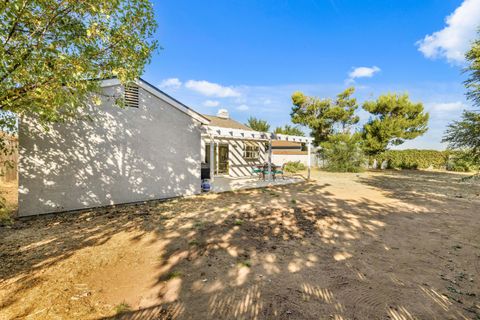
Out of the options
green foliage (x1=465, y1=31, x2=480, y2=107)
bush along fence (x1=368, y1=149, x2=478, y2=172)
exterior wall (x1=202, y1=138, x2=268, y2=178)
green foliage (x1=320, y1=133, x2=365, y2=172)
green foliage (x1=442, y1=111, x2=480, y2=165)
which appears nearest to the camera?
green foliage (x1=465, y1=31, x2=480, y2=107)

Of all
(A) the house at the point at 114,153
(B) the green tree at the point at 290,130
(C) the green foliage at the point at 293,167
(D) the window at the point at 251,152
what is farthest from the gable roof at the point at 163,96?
(B) the green tree at the point at 290,130

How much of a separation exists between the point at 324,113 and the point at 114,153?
24.7 metres

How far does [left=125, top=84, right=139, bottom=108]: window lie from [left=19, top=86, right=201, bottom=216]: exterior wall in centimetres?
19

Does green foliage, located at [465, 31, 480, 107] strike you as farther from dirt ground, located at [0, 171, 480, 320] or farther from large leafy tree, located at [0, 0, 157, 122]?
large leafy tree, located at [0, 0, 157, 122]

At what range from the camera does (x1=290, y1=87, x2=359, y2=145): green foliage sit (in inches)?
1038

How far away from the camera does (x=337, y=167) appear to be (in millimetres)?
22547

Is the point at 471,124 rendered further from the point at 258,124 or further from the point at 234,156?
the point at 258,124

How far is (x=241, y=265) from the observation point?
392cm

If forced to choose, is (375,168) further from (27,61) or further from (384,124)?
(27,61)

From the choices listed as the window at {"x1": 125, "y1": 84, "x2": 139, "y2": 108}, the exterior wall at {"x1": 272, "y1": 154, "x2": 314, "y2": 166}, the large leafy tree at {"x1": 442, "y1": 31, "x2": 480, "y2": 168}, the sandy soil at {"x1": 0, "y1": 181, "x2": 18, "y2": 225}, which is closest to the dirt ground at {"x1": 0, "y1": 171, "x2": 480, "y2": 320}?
the sandy soil at {"x1": 0, "y1": 181, "x2": 18, "y2": 225}

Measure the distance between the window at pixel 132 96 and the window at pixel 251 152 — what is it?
32.5 ft

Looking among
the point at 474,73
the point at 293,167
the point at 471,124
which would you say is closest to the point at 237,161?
the point at 293,167

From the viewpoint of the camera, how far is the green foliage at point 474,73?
746 cm

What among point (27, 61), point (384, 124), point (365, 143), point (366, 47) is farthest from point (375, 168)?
point (27, 61)
